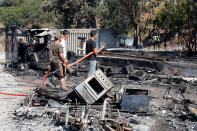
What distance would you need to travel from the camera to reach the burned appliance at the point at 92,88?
20.3 ft

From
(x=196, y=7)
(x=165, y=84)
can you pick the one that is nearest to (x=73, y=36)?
(x=196, y=7)

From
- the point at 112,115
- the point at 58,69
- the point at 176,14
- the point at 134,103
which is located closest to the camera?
the point at 112,115

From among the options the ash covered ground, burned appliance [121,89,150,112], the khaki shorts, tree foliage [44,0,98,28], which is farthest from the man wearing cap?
tree foliage [44,0,98,28]

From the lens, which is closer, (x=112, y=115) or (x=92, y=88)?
(x=112, y=115)

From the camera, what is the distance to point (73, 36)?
21062 millimetres

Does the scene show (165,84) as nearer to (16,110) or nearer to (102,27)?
(16,110)

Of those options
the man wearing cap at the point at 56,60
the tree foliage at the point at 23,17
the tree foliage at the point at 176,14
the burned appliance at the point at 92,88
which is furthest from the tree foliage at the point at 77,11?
the burned appliance at the point at 92,88

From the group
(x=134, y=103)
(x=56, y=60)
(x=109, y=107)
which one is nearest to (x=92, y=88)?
(x=109, y=107)

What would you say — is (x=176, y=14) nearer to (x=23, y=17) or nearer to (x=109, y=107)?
(x=109, y=107)

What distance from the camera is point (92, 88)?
6.27 metres

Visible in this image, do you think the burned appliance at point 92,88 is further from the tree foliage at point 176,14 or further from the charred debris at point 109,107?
the tree foliage at point 176,14

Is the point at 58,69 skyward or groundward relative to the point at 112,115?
skyward

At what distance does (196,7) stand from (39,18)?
98.7ft

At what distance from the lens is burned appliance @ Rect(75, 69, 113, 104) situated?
6.19 meters
